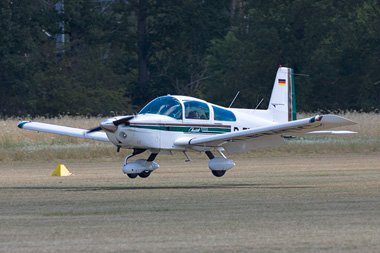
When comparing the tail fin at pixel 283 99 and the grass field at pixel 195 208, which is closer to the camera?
the grass field at pixel 195 208

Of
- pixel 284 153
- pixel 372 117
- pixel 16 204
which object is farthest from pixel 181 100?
pixel 372 117

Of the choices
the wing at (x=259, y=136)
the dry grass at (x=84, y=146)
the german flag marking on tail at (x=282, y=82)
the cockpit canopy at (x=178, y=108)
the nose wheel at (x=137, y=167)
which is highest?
the german flag marking on tail at (x=282, y=82)

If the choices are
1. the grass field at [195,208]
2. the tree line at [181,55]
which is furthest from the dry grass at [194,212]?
the tree line at [181,55]

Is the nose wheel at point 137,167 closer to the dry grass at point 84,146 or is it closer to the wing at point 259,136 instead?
the wing at point 259,136

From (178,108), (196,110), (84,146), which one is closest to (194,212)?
(178,108)

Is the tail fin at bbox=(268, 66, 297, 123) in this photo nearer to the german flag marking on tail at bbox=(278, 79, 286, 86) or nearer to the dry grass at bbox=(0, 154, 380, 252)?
the german flag marking on tail at bbox=(278, 79, 286, 86)

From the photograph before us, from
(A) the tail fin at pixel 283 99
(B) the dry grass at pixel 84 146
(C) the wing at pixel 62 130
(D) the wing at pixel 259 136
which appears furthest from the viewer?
(B) the dry grass at pixel 84 146

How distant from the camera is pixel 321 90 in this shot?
6181 cm

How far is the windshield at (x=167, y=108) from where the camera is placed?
18.1m

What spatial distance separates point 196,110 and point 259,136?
1.78 metres

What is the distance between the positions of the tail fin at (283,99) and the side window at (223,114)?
208cm

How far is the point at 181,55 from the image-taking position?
223 feet

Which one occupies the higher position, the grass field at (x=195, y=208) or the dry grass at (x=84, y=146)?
the grass field at (x=195, y=208)

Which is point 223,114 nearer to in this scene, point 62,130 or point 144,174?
point 144,174
